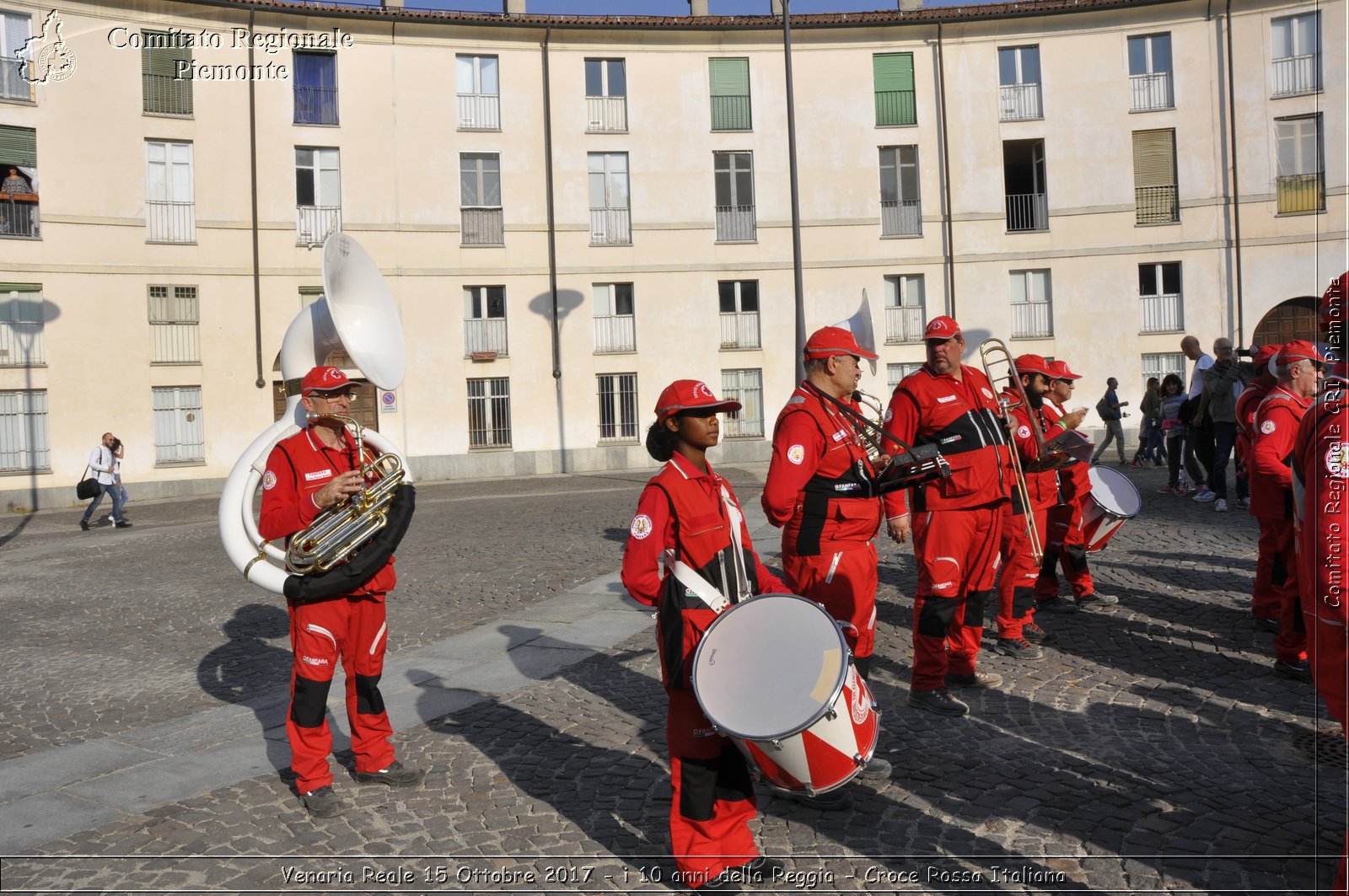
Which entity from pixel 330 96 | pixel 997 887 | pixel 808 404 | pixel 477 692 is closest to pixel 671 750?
pixel 997 887

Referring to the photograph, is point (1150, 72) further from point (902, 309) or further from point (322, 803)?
A: point (322, 803)

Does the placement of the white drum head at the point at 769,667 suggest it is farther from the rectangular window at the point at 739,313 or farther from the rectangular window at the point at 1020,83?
the rectangular window at the point at 1020,83

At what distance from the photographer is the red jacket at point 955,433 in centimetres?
600

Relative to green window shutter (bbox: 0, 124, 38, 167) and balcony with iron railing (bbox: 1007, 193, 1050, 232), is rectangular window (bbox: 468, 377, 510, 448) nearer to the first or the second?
green window shutter (bbox: 0, 124, 38, 167)

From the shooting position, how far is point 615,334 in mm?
29703

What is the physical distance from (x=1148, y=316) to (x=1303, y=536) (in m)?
28.5

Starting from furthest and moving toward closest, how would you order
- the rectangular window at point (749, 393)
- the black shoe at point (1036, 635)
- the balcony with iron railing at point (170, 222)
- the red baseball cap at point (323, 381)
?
the rectangular window at point (749, 393)
the balcony with iron railing at point (170, 222)
the black shoe at point (1036, 635)
the red baseball cap at point (323, 381)

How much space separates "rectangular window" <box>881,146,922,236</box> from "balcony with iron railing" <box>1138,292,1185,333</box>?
6557 mm

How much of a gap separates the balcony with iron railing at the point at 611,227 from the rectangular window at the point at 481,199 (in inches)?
98.9

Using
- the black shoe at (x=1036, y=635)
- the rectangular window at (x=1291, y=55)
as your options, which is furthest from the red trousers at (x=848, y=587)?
the rectangular window at (x=1291, y=55)

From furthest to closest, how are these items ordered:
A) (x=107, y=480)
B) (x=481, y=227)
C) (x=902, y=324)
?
(x=902, y=324)
(x=481, y=227)
(x=107, y=480)

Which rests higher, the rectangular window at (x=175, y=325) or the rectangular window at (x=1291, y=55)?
the rectangular window at (x=1291, y=55)

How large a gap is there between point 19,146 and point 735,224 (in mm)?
17799

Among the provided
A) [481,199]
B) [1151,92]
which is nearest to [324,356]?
[481,199]
